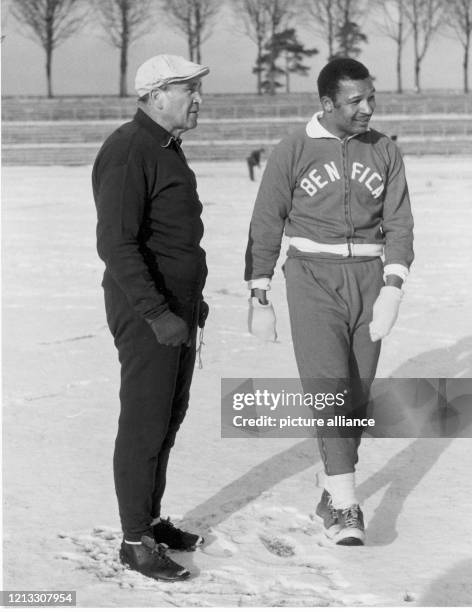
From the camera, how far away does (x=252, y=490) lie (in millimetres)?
4559

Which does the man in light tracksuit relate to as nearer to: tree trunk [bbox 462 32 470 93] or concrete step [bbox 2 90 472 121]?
concrete step [bbox 2 90 472 121]

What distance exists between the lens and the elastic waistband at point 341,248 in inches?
158

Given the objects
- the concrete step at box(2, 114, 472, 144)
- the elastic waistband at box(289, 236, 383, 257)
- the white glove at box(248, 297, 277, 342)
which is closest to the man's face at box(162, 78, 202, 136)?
the elastic waistband at box(289, 236, 383, 257)

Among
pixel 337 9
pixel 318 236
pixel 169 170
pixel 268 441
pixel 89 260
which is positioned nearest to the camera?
pixel 169 170

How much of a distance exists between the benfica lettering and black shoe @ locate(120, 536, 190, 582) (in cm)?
137

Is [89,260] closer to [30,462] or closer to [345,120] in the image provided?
[30,462]

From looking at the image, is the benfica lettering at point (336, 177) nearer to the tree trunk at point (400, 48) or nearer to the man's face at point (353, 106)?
the man's face at point (353, 106)

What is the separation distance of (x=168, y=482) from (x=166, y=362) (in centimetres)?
132

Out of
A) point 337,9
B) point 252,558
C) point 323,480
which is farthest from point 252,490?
point 337,9

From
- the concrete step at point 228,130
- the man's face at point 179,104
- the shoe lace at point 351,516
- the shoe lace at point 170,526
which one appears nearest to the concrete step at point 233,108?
the concrete step at point 228,130

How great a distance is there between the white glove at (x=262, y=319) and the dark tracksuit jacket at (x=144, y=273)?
565 millimetres

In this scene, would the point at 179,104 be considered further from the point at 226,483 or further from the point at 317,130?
the point at 226,483

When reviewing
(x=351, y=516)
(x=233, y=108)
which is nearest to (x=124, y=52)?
(x=233, y=108)

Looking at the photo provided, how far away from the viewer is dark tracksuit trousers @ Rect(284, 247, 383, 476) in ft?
13.3
